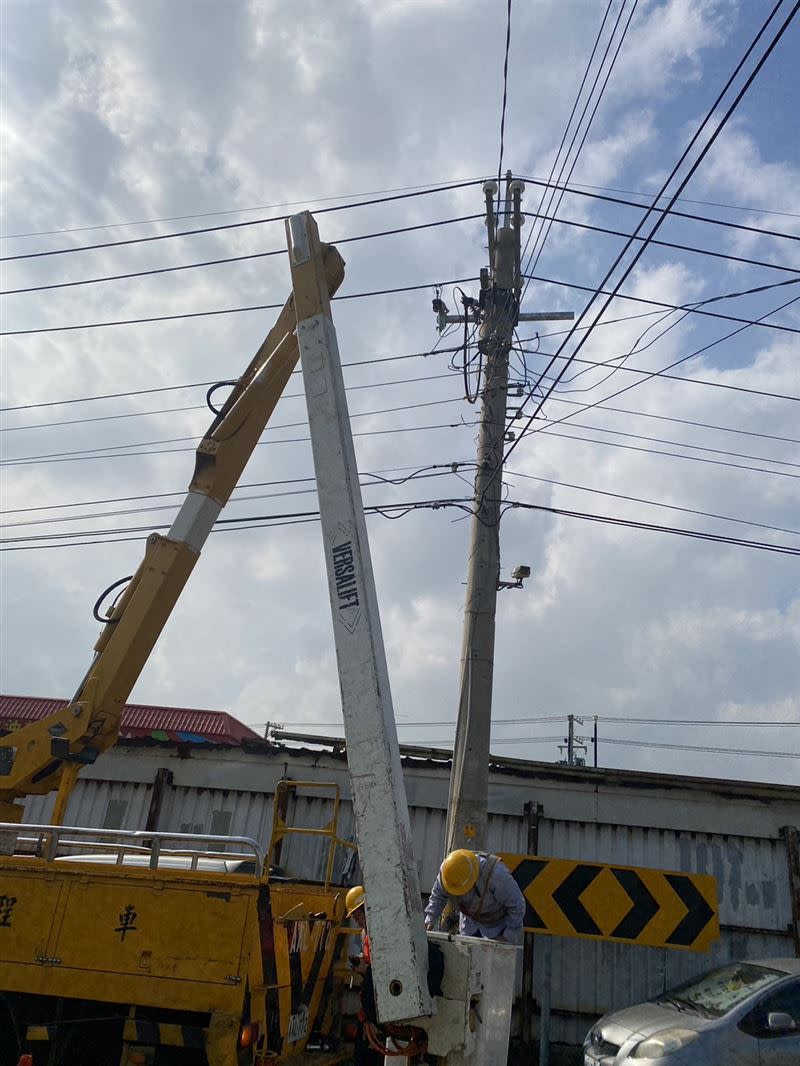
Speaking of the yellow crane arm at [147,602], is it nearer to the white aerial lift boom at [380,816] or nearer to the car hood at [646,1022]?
→ the white aerial lift boom at [380,816]

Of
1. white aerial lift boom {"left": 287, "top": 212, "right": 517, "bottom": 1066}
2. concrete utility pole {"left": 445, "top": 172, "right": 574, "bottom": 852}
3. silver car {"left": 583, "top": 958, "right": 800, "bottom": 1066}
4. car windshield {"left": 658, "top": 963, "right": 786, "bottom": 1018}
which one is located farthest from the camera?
concrete utility pole {"left": 445, "top": 172, "right": 574, "bottom": 852}

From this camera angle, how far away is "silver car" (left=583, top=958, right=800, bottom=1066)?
689 cm

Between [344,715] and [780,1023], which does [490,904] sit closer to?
[344,715]

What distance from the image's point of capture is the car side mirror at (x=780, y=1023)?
6.93 meters

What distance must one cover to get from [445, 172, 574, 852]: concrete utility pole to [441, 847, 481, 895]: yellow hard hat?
2818 millimetres

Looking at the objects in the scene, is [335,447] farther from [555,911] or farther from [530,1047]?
[530,1047]

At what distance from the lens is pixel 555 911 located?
29.1 ft

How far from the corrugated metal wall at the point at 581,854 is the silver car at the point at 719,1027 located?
7.98 feet

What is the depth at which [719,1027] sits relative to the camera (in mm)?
7035

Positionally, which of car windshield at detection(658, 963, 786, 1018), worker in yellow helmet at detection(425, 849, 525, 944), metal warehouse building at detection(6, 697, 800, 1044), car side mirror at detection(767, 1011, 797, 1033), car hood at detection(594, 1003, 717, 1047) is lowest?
car hood at detection(594, 1003, 717, 1047)

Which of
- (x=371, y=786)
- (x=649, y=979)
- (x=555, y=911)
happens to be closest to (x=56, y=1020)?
(x=371, y=786)

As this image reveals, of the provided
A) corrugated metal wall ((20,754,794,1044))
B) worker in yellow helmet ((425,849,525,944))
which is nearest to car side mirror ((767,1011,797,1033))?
worker in yellow helmet ((425,849,525,944))

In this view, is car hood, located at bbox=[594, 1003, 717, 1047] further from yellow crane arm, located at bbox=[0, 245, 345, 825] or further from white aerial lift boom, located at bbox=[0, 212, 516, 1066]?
yellow crane arm, located at bbox=[0, 245, 345, 825]

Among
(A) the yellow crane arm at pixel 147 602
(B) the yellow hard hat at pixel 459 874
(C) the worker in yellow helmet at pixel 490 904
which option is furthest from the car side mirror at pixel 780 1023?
(A) the yellow crane arm at pixel 147 602
